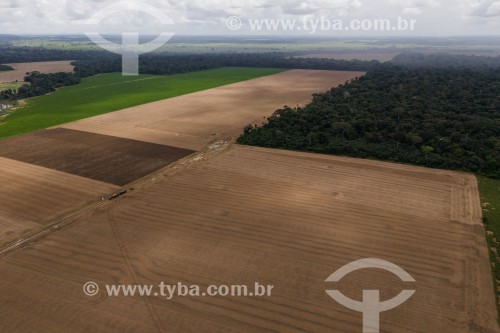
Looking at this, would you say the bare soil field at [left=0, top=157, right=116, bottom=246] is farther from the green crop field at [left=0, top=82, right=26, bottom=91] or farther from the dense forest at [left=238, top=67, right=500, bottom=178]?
the green crop field at [left=0, top=82, right=26, bottom=91]

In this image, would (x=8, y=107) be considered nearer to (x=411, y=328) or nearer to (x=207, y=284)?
(x=207, y=284)

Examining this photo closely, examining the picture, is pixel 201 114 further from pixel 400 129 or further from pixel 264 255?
pixel 264 255

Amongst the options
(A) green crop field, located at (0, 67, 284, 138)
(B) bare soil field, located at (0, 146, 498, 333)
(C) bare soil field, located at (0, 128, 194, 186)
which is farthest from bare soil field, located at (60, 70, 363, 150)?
(B) bare soil field, located at (0, 146, 498, 333)

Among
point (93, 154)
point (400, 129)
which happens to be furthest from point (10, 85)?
point (400, 129)

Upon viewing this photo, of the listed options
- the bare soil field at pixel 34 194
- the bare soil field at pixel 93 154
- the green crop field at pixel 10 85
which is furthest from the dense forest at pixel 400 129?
the green crop field at pixel 10 85

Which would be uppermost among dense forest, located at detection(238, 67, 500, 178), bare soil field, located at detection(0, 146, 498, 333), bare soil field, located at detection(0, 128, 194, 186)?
dense forest, located at detection(238, 67, 500, 178)

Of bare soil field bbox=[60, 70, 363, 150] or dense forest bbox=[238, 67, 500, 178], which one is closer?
dense forest bbox=[238, 67, 500, 178]

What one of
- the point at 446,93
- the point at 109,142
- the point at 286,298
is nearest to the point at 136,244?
the point at 286,298
